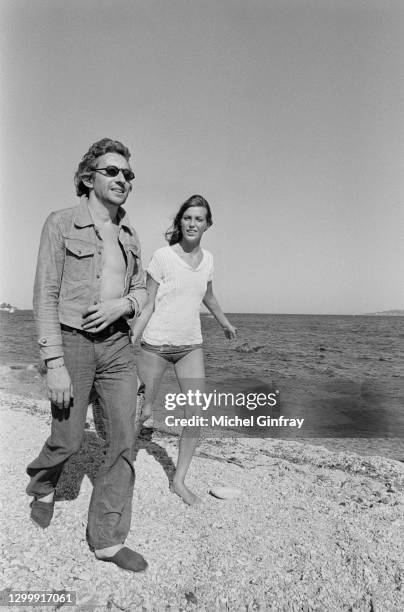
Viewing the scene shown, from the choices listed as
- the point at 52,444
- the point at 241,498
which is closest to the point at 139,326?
the point at 52,444

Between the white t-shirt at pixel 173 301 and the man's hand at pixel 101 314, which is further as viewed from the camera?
the white t-shirt at pixel 173 301

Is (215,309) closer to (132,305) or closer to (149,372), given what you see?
(149,372)

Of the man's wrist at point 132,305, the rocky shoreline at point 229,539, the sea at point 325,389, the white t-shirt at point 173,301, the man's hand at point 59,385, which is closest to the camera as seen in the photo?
the rocky shoreline at point 229,539

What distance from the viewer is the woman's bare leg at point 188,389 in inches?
146

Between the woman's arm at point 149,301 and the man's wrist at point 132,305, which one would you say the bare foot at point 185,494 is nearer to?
the woman's arm at point 149,301

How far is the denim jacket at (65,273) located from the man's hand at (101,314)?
0.06 m

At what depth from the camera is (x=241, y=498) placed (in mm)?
3904

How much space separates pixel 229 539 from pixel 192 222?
2542 mm

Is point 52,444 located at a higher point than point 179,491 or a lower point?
higher

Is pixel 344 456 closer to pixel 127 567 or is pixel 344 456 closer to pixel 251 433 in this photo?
pixel 251 433

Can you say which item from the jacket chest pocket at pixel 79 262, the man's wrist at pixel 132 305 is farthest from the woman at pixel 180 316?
the jacket chest pocket at pixel 79 262

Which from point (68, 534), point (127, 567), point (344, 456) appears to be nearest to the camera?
point (127, 567)

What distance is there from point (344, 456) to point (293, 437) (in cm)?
228

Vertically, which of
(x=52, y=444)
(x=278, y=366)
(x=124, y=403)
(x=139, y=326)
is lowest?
(x=278, y=366)
